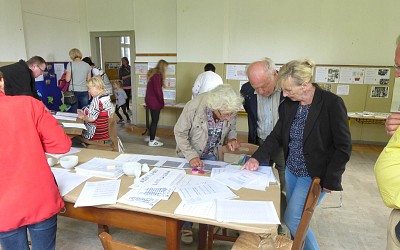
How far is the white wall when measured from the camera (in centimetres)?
503

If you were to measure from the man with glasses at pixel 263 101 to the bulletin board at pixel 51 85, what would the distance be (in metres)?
5.11

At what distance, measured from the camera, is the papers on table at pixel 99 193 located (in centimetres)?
145

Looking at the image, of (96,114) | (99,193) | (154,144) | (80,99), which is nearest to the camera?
(99,193)

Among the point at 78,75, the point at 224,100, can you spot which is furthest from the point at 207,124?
the point at 78,75

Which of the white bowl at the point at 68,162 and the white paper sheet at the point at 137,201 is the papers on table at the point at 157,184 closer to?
the white paper sheet at the point at 137,201

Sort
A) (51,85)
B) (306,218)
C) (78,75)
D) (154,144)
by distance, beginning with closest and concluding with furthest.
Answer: (306,218), (154,144), (78,75), (51,85)

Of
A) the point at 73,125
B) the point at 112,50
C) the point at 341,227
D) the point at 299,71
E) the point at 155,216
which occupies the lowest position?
the point at 341,227

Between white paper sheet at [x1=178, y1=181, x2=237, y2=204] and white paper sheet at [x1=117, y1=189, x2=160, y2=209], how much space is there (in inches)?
6.5

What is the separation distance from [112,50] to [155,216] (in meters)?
9.39

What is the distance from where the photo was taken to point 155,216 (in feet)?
4.64

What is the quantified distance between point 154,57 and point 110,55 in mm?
4229

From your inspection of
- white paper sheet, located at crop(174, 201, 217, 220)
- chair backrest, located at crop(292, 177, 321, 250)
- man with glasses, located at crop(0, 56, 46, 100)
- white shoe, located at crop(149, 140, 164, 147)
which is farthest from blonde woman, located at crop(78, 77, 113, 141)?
chair backrest, located at crop(292, 177, 321, 250)

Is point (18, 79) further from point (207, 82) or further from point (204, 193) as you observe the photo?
point (207, 82)

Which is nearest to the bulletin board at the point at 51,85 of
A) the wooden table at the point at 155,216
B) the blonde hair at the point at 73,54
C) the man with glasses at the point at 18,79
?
the blonde hair at the point at 73,54
